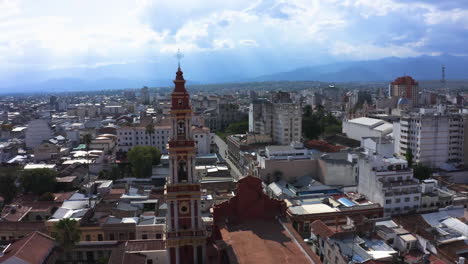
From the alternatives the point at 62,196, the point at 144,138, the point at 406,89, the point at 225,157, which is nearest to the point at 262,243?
the point at 62,196

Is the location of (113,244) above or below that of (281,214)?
below

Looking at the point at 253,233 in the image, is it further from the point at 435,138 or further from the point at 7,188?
the point at 435,138

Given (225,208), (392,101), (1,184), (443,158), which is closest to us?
(225,208)

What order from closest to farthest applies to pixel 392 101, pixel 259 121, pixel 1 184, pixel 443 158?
pixel 1 184, pixel 443 158, pixel 259 121, pixel 392 101

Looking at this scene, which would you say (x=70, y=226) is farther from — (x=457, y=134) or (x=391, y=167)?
(x=457, y=134)

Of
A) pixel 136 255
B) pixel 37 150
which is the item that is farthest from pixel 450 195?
pixel 37 150

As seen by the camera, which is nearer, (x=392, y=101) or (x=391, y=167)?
(x=391, y=167)

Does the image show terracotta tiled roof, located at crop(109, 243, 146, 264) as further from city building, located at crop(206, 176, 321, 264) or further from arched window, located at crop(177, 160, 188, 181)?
arched window, located at crop(177, 160, 188, 181)

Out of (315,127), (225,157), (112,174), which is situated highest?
(315,127)
